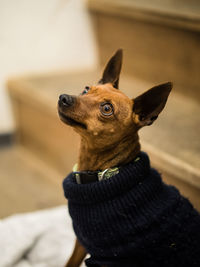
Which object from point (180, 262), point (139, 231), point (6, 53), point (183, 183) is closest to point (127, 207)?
point (139, 231)

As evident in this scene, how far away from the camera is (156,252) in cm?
143

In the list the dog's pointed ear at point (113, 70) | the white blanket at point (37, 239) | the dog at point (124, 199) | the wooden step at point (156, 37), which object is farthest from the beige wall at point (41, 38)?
the dog at point (124, 199)

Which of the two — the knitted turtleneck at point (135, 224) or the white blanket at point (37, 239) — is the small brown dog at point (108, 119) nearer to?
the knitted turtleneck at point (135, 224)

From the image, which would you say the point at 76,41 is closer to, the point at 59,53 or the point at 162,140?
the point at 59,53

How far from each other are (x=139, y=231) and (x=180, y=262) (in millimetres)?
170

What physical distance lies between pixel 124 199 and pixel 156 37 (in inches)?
51.4

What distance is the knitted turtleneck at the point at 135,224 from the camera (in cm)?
142

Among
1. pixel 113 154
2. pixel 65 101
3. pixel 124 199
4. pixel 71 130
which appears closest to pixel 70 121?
pixel 65 101

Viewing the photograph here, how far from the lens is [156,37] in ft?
8.18

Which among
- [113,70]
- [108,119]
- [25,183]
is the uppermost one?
[113,70]

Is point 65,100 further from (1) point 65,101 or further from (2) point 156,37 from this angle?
(2) point 156,37

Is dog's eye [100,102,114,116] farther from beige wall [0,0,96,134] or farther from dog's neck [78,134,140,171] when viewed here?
beige wall [0,0,96,134]

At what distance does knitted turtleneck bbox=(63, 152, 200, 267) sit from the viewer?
4.66 feet

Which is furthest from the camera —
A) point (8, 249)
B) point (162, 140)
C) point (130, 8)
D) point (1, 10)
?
point (1, 10)
